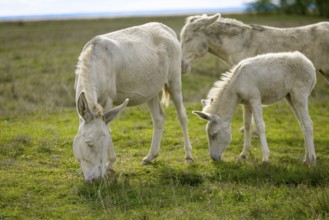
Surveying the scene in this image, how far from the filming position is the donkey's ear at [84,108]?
612 centimetres

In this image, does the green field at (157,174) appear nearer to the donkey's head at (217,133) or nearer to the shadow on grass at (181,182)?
the shadow on grass at (181,182)

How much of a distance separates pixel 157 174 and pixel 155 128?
1.42 meters

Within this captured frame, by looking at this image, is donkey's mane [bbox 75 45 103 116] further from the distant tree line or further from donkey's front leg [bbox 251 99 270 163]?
the distant tree line

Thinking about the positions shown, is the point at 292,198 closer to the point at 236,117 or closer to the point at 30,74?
the point at 236,117

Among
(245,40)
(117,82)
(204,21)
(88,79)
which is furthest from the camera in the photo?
(204,21)

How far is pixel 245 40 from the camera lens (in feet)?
35.4

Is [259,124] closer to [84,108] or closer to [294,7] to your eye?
[84,108]

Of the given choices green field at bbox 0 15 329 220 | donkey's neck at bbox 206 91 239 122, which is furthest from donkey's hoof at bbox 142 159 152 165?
donkey's neck at bbox 206 91 239 122

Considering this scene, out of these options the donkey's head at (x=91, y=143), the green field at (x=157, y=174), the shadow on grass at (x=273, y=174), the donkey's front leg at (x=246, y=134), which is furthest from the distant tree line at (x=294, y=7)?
the donkey's head at (x=91, y=143)

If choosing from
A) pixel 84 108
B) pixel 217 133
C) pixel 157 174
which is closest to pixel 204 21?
pixel 217 133

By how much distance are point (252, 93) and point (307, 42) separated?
3.27 metres

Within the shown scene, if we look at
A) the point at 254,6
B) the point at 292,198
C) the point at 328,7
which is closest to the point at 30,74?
the point at 292,198

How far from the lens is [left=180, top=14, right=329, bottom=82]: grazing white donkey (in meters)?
10.7

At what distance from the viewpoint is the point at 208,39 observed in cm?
1109
